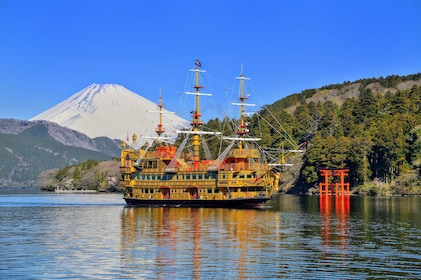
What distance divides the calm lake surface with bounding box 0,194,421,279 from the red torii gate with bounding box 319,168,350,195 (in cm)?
6286

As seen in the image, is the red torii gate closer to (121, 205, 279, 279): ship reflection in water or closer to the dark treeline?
the dark treeline

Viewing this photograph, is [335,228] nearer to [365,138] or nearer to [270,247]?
[270,247]

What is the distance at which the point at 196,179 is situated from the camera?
87.9 metres

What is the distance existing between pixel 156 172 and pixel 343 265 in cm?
5689

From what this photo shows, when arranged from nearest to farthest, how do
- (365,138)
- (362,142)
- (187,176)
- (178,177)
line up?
(187,176)
(178,177)
(362,142)
(365,138)

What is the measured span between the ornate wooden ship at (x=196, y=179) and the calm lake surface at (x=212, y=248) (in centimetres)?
1874

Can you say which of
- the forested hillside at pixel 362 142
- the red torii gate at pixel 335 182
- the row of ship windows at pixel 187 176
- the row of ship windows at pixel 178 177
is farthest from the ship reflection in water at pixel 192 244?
the red torii gate at pixel 335 182

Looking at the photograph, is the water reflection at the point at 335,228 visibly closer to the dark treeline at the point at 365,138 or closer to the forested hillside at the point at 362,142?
the forested hillside at the point at 362,142

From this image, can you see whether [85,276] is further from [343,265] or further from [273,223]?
[273,223]

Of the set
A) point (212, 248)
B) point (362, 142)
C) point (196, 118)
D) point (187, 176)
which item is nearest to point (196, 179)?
point (187, 176)

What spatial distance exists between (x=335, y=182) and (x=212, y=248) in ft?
317

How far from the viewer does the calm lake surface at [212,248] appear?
33.5 metres

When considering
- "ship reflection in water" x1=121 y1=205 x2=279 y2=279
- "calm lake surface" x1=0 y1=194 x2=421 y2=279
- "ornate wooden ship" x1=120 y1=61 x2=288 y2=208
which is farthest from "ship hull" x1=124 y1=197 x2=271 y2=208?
"calm lake surface" x1=0 y1=194 x2=421 y2=279

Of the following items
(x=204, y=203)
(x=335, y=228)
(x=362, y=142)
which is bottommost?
(x=335, y=228)
